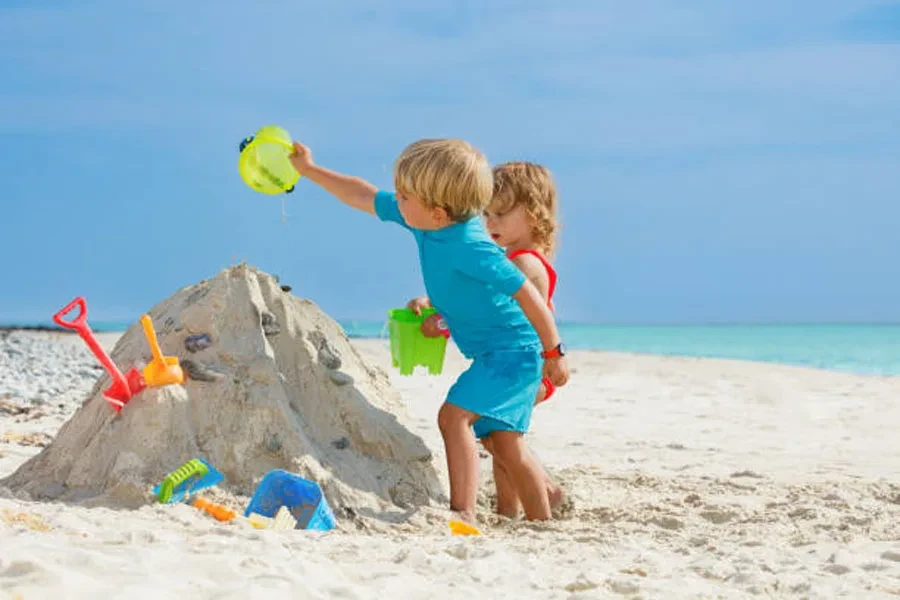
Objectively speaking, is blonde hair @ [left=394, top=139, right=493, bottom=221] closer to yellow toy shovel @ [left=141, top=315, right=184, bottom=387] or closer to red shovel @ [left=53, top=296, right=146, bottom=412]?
yellow toy shovel @ [left=141, top=315, right=184, bottom=387]

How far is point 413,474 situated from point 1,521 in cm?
166

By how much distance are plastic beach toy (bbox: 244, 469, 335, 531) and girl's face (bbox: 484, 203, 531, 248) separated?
51.7 inches

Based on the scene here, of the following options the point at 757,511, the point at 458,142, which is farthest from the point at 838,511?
the point at 458,142

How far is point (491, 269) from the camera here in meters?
3.82

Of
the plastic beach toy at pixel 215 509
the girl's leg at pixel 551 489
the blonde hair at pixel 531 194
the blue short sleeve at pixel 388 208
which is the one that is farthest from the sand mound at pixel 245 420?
the blonde hair at pixel 531 194

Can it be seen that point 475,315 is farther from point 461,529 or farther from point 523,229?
point 461,529

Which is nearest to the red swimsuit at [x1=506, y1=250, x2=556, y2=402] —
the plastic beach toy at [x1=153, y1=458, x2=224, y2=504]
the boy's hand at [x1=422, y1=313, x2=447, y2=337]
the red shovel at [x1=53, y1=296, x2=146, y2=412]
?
the boy's hand at [x1=422, y1=313, x2=447, y2=337]

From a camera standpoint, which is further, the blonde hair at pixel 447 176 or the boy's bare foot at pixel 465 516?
the boy's bare foot at pixel 465 516

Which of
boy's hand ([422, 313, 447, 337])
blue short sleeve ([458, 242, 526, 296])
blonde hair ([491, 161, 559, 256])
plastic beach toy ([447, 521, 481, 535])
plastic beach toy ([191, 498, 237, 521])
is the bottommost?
plastic beach toy ([447, 521, 481, 535])

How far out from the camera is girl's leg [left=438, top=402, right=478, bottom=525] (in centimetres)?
393

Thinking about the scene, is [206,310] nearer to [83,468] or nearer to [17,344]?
[83,468]

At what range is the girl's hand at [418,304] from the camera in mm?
4477

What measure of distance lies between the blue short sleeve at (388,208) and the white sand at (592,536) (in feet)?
3.77

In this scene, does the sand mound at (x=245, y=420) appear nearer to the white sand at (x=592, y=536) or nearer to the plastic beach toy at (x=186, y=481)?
the plastic beach toy at (x=186, y=481)
